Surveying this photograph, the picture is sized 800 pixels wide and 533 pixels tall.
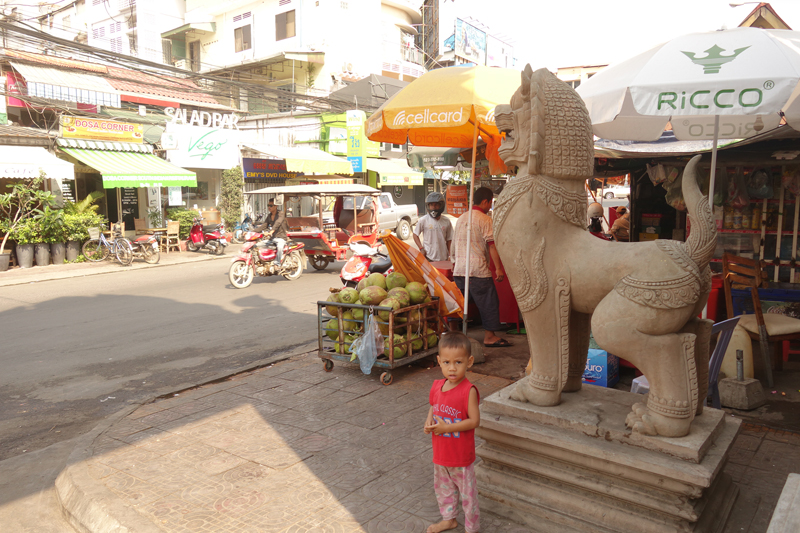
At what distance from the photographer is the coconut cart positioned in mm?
5289

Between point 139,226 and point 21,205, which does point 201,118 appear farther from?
point 21,205

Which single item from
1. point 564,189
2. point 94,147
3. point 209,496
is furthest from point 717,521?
point 94,147

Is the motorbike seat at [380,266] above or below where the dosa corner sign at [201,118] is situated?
below

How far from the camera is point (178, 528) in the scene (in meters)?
3.04

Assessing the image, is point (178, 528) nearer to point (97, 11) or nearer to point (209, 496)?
point (209, 496)

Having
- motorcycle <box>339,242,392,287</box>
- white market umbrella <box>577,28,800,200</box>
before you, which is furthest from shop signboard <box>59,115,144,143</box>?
white market umbrella <box>577,28,800,200</box>

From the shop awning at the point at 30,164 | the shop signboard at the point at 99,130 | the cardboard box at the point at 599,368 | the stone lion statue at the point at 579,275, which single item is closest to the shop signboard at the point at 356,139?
the shop signboard at the point at 99,130

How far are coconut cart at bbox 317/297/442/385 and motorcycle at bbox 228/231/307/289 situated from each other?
594cm

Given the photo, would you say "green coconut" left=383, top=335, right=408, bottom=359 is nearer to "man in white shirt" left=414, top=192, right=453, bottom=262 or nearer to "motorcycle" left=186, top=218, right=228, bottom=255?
"man in white shirt" left=414, top=192, right=453, bottom=262

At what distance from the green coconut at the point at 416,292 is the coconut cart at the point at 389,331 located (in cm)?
8

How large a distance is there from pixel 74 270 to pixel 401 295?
38.4 ft

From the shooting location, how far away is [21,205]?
45.9 feet

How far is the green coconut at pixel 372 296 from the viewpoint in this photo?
5496mm

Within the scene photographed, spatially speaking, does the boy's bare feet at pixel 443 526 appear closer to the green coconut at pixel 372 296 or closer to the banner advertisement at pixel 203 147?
the green coconut at pixel 372 296
